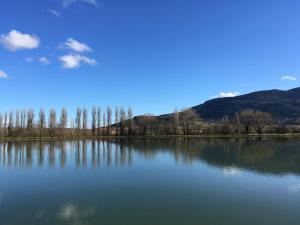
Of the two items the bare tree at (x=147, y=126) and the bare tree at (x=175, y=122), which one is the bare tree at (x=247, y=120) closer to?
the bare tree at (x=175, y=122)

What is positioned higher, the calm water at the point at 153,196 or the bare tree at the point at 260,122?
the bare tree at the point at 260,122

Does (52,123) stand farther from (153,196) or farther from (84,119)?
(153,196)

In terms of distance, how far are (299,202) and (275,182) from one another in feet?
14.2

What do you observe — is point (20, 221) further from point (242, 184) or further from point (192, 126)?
point (192, 126)

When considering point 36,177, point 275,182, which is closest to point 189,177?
point 275,182

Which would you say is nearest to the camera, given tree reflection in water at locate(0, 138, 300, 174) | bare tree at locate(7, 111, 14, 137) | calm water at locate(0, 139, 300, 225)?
calm water at locate(0, 139, 300, 225)

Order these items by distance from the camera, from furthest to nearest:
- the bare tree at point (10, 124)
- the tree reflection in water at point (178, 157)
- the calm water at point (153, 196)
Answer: the bare tree at point (10, 124), the tree reflection in water at point (178, 157), the calm water at point (153, 196)

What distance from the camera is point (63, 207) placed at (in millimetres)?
11406

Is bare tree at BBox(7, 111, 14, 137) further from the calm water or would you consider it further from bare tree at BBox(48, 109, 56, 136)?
the calm water

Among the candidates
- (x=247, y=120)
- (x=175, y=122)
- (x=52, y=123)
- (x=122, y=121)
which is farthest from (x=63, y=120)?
(x=247, y=120)

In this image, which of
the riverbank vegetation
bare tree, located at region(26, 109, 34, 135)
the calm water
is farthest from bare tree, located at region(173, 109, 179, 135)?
the calm water

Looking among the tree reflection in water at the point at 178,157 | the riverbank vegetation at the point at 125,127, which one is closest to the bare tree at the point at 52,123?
the riverbank vegetation at the point at 125,127

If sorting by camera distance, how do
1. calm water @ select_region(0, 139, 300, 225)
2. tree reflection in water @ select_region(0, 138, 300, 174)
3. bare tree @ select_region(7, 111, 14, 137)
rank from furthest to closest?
bare tree @ select_region(7, 111, 14, 137)
tree reflection in water @ select_region(0, 138, 300, 174)
calm water @ select_region(0, 139, 300, 225)

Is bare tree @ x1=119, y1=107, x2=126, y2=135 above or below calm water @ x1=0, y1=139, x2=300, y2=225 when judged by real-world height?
above
